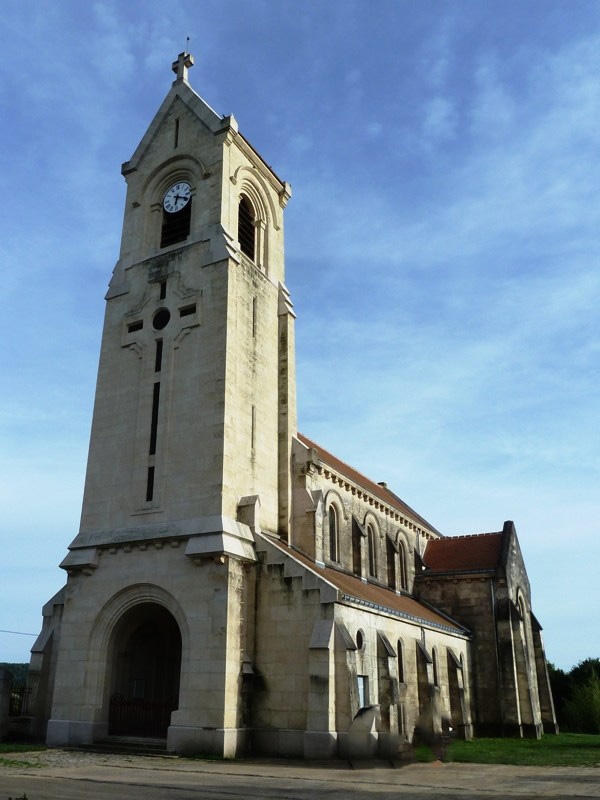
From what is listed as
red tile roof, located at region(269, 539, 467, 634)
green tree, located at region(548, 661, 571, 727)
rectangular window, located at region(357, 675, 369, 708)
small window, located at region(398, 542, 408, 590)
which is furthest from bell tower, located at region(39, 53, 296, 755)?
green tree, located at region(548, 661, 571, 727)

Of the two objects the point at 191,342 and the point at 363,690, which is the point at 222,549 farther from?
the point at 191,342

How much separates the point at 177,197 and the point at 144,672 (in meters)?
20.3

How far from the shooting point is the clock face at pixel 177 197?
3198 centimetres

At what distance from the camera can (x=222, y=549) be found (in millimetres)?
23500

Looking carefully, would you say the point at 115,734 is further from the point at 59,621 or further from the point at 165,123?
the point at 165,123

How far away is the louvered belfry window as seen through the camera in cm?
3231

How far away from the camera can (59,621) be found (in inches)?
1113

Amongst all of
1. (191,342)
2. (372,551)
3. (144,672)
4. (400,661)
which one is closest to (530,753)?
(400,661)

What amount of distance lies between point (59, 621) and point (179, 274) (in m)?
14.8

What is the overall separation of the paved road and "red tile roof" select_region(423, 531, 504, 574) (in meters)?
20.2

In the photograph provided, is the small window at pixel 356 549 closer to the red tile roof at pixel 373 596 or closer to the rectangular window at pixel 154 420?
the red tile roof at pixel 373 596

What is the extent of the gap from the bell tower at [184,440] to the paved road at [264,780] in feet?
9.84

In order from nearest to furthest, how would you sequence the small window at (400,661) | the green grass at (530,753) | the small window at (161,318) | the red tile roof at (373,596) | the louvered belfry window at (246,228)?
the green grass at (530,753)
the red tile roof at (373,596)
the small window at (400,661)
the small window at (161,318)
the louvered belfry window at (246,228)

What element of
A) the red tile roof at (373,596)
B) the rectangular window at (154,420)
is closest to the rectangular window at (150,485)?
the rectangular window at (154,420)
